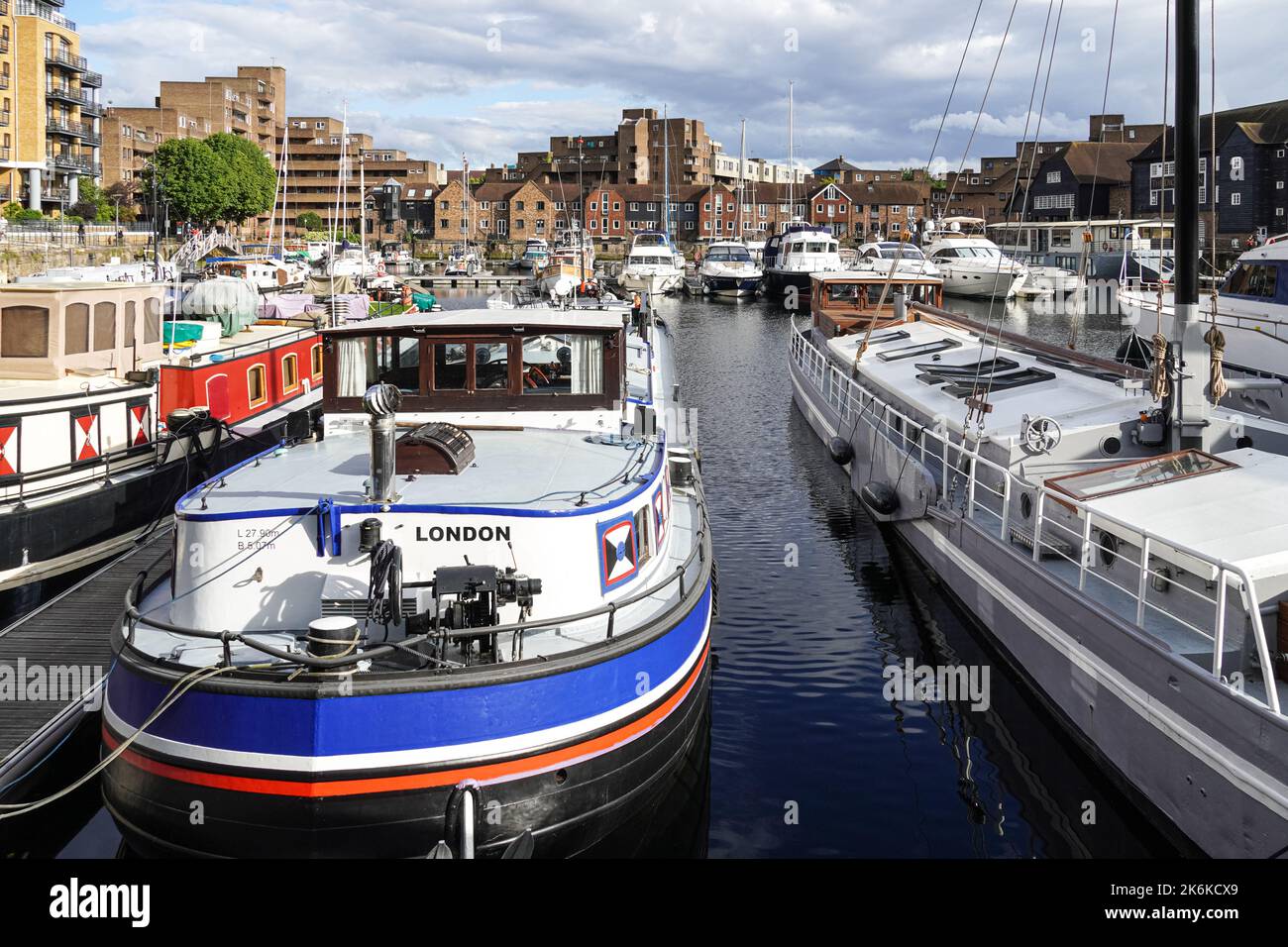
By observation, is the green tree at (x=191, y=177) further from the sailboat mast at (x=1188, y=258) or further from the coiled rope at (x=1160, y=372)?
the coiled rope at (x=1160, y=372)

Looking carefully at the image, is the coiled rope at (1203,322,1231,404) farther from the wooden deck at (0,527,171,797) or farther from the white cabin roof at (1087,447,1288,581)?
the wooden deck at (0,527,171,797)

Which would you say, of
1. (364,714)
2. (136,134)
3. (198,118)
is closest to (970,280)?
(364,714)

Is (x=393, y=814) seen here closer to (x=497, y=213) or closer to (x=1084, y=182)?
(x=1084, y=182)

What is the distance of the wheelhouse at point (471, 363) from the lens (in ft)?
46.3

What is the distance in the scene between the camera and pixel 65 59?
93875mm

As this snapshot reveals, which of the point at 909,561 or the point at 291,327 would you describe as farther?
the point at 291,327

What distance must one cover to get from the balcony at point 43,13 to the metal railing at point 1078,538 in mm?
95150

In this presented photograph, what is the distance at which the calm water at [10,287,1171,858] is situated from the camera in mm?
11664

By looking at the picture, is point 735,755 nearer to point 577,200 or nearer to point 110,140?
point 110,140

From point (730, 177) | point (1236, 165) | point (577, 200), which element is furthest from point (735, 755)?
point (730, 177)

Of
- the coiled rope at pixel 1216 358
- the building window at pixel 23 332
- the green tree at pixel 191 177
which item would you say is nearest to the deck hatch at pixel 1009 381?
the coiled rope at pixel 1216 358

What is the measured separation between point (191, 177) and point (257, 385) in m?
93.2

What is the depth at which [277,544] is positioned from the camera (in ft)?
34.8

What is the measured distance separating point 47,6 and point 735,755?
110 meters
